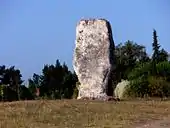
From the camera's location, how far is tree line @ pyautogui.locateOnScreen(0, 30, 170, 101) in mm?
24125

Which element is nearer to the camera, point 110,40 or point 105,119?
point 105,119

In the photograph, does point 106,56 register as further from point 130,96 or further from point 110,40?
point 130,96

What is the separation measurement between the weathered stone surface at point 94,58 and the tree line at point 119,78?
4.42m

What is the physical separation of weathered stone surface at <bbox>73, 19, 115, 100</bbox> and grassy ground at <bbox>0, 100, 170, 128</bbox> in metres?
1.68

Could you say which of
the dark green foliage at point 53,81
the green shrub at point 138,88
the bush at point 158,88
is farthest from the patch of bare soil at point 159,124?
the dark green foliage at point 53,81

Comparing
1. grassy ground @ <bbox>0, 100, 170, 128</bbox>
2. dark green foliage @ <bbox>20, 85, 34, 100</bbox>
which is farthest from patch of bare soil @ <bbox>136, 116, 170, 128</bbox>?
dark green foliage @ <bbox>20, 85, 34, 100</bbox>

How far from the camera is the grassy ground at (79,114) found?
13523mm

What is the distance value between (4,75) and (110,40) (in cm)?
1105

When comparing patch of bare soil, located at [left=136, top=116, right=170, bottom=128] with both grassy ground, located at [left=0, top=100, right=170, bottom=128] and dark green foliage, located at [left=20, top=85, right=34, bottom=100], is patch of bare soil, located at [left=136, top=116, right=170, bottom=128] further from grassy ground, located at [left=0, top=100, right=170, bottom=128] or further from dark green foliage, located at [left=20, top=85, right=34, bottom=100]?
dark green foliage, located at [left=20, top=85, right=34, bottom=100]

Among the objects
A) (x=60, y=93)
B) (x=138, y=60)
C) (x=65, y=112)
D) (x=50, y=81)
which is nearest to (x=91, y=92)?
(x=65, y=112)

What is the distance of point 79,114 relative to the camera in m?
15.1

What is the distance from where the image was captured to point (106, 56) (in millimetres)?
19734

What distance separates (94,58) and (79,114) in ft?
16.5

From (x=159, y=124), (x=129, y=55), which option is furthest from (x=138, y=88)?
(x=129, y=55)
